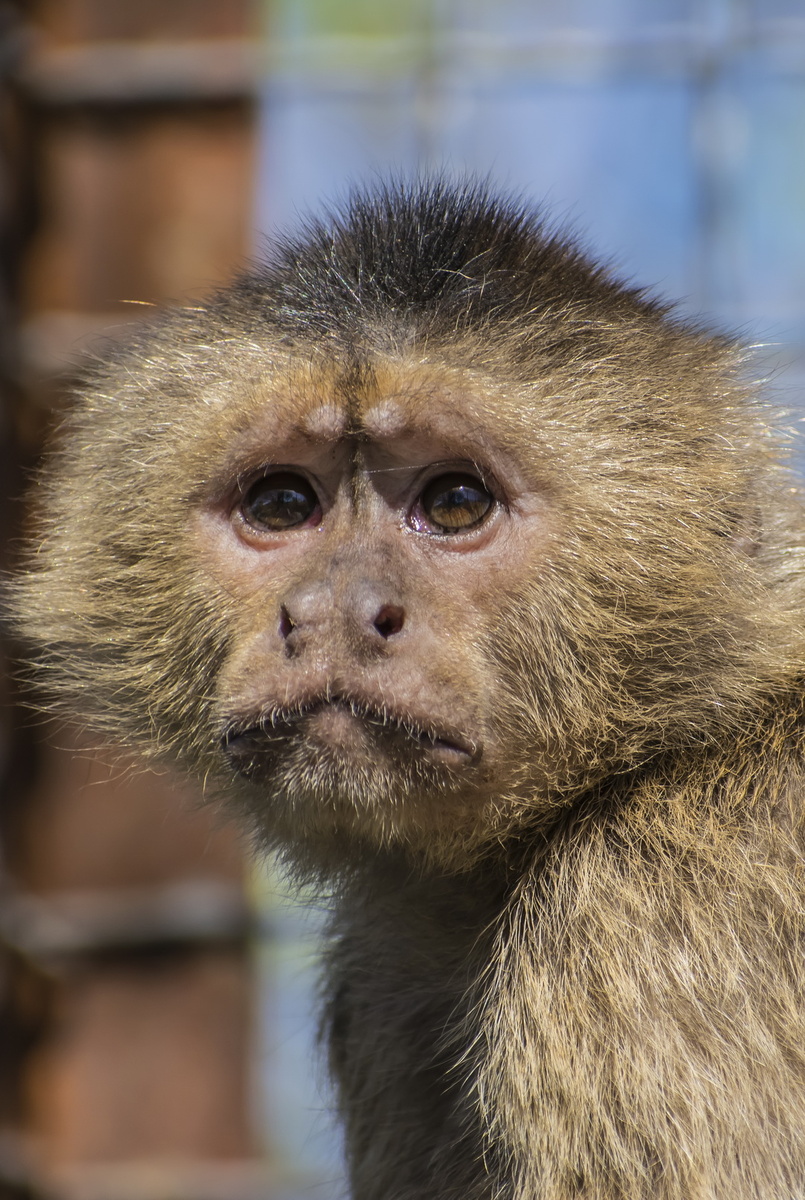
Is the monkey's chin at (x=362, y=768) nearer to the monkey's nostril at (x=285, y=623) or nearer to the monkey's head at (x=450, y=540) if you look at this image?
the monkey's head at (x=450, y=540)

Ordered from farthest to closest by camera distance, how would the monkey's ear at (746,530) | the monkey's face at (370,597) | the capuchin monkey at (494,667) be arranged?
1. the monkey's ear at (746,530)
2. the monkey's face at (370,597)
3. the capuchin monkey at (494,667)

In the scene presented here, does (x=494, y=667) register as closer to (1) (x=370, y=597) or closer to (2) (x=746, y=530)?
(1) (x=370, y=597)

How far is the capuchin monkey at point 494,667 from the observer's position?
3453 millimetres

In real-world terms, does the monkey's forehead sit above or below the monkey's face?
above

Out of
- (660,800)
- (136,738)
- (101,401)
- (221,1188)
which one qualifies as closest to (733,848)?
(660,800)

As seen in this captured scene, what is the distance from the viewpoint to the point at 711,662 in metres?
3.90

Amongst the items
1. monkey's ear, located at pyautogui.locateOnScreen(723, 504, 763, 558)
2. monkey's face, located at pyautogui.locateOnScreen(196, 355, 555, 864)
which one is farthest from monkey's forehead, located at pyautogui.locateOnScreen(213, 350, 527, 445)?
monkey's ear, located at pyautogui.locateOnScreen(723, 504, 763, 558)

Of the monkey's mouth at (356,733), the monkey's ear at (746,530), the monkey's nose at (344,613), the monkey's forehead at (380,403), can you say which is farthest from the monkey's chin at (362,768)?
the monkey's ear at (746,530)

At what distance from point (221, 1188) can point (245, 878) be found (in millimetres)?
1521

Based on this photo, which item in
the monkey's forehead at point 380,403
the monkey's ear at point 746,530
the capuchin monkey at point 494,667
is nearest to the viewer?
the capuchin monkey at point 494,667

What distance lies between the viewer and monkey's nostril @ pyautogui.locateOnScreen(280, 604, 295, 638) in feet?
11.9

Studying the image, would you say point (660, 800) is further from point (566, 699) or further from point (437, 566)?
point (437, 566)

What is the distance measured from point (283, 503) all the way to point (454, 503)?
0.50 meters

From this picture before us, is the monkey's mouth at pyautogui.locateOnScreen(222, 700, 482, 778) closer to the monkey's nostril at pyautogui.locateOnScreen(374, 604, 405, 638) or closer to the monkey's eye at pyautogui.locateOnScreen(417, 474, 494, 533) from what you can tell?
the monkey's nostril at pyautogui.locateOnScreen(374, 604, 405, 638)
